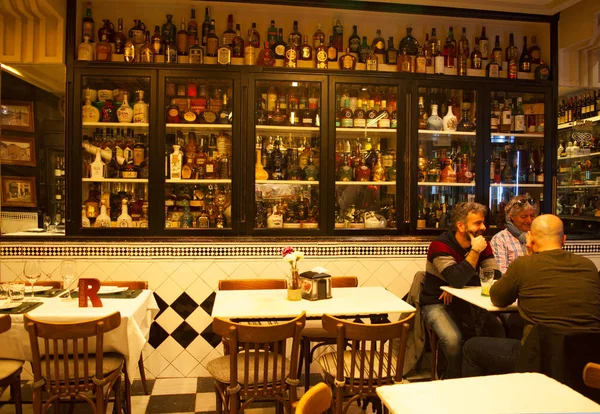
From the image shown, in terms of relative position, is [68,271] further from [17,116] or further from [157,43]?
[157,43]

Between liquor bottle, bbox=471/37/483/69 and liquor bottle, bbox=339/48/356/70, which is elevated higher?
liquor bottle, bbox=471/37/483/69

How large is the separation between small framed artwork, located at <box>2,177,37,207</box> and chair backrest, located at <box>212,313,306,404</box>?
8.59 ft

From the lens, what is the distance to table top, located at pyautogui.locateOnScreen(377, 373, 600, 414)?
1694mm

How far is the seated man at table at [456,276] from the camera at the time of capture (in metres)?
3.60

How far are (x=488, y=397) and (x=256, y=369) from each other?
1329mm

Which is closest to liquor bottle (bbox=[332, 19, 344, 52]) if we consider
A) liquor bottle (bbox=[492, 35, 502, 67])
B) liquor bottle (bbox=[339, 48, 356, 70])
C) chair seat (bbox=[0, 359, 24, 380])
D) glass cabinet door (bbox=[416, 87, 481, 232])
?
liquor bottle (bbox=[339, 48, 356, 70])

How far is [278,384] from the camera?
2.89m

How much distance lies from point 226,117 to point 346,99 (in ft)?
3.62

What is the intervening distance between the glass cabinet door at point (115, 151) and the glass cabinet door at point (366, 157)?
172 cm

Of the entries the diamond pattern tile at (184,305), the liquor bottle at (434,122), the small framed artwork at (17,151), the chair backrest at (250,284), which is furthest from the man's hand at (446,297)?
the small framed artwork at (17,151)

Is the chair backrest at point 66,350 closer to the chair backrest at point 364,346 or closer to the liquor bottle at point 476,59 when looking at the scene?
the chair backrest at point 364,346

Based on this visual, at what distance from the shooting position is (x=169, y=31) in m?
4.57

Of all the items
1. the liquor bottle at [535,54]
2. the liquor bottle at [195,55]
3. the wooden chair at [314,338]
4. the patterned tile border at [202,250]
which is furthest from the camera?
the liquor bottle at [535,54]

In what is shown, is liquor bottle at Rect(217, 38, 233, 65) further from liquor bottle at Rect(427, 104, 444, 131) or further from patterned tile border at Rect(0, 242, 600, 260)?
liquor bottle at Rect(427, 104, 444, 131)
